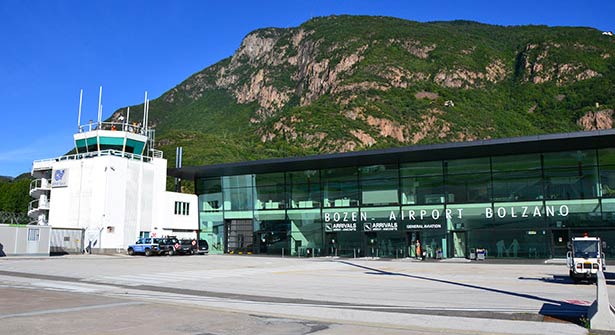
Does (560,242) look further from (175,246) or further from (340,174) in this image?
(175,246)

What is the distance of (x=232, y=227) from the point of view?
53812mm

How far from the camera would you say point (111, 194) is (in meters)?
51.6

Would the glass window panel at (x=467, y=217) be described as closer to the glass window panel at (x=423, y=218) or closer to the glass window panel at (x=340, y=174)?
the glass window panel at (x=423, y=218)

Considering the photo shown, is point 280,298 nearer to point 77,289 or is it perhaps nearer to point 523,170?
point 77,289

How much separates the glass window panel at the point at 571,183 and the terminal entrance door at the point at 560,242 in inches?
102

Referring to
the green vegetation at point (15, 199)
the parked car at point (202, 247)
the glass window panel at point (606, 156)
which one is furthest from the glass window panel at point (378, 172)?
the green vegetation at point (15, 199)

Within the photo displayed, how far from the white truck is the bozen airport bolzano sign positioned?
17.2 meters

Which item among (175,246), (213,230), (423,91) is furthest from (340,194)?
(423,91)

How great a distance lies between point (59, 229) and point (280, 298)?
38994 mm

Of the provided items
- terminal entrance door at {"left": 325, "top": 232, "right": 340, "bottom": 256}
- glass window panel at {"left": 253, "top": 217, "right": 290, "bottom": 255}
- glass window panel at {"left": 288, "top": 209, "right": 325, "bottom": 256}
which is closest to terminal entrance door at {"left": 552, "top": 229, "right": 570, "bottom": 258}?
terminal entrance door at {"left": 325, "top": 232, "right": 340, "bottom": 256}

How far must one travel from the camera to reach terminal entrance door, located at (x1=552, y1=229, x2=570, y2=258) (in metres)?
39.4

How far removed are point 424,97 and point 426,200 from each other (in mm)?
107529

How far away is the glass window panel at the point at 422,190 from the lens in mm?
44188

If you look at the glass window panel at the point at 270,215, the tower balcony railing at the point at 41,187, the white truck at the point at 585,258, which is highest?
the tower balcony railing at the point at 41,187
